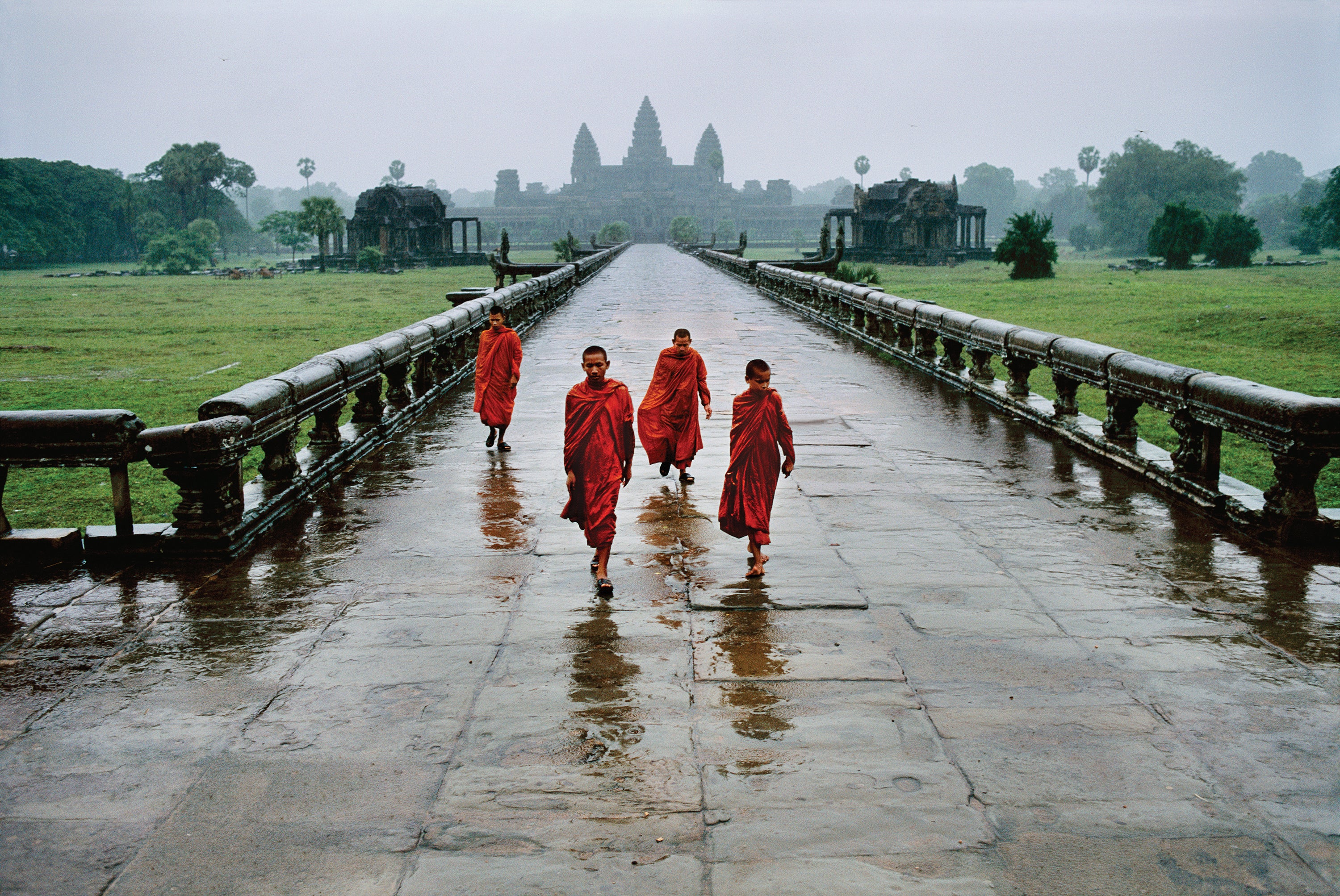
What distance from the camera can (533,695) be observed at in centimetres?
352

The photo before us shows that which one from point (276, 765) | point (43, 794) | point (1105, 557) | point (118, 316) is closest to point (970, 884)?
point (276, 765)

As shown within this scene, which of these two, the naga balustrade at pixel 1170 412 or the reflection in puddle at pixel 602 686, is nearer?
the reflection in puddle at pixel 602 686

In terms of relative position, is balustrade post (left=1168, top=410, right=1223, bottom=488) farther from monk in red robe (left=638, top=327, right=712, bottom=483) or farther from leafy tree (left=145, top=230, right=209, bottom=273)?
leafy tree (left=145, top=230, right=209, bottom=273)

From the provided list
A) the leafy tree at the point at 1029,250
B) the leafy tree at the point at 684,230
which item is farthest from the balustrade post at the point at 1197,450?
the leafy tree at the point at 684,230

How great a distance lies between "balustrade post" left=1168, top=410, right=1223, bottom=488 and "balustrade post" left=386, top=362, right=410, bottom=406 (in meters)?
5.71

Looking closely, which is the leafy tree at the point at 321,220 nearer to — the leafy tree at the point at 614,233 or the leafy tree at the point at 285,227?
the leafy tree at the point at 285,227

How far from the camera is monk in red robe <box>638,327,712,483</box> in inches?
257

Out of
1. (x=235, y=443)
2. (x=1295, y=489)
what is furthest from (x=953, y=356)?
(x=235, y=443)

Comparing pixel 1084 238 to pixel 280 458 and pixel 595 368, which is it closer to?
pixel 280 458

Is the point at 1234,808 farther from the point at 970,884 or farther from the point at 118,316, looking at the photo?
the point at 118,316

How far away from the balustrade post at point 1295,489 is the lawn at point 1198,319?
3036 mm

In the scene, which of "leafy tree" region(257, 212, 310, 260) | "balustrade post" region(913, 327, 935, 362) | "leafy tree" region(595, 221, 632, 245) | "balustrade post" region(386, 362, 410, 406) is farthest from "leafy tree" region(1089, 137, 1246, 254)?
"balustrade post" region(386, 362, 410, 406)

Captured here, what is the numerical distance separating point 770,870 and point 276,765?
144 cm

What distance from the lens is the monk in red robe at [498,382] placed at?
7.59 meters
